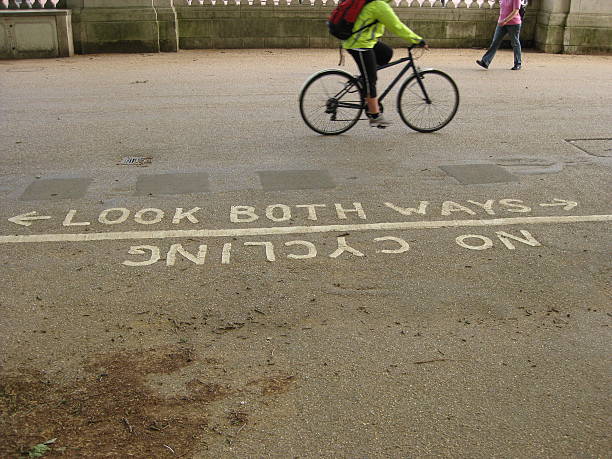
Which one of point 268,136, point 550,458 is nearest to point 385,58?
point 268,136

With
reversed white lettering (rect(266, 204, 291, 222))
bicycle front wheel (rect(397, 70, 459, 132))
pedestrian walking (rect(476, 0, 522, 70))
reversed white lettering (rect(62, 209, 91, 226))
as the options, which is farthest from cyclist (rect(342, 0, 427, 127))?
pedestrian walking (rect(476, 0, 522, 70))

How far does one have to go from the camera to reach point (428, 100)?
9.79m

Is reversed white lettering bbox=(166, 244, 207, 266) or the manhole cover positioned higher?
the manhole cover

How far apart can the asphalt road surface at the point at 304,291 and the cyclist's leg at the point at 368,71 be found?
51 cm

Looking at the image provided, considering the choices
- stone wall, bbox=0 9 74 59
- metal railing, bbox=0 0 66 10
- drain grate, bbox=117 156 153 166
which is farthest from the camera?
metal railing, bbox=0 0 66 10

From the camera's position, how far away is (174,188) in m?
7.54

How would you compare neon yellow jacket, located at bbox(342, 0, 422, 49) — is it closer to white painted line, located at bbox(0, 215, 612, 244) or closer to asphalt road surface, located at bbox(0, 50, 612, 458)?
asphalt road surface, located at bbox(0, 50, 612, 458)

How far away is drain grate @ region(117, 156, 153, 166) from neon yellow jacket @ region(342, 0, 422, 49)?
2.82 m

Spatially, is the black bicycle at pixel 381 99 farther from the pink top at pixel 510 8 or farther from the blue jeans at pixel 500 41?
the pink top at pixel 510 8

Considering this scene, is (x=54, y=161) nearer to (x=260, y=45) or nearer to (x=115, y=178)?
(x=115, y=178)

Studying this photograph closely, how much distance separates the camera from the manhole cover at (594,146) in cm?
912

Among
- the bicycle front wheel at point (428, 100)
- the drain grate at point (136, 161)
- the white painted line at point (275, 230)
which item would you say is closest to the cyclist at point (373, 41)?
the bicycle front wheel at point (428, 100)

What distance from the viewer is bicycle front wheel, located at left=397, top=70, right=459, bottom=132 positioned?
970 cm

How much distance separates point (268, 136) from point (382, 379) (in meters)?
6.13
